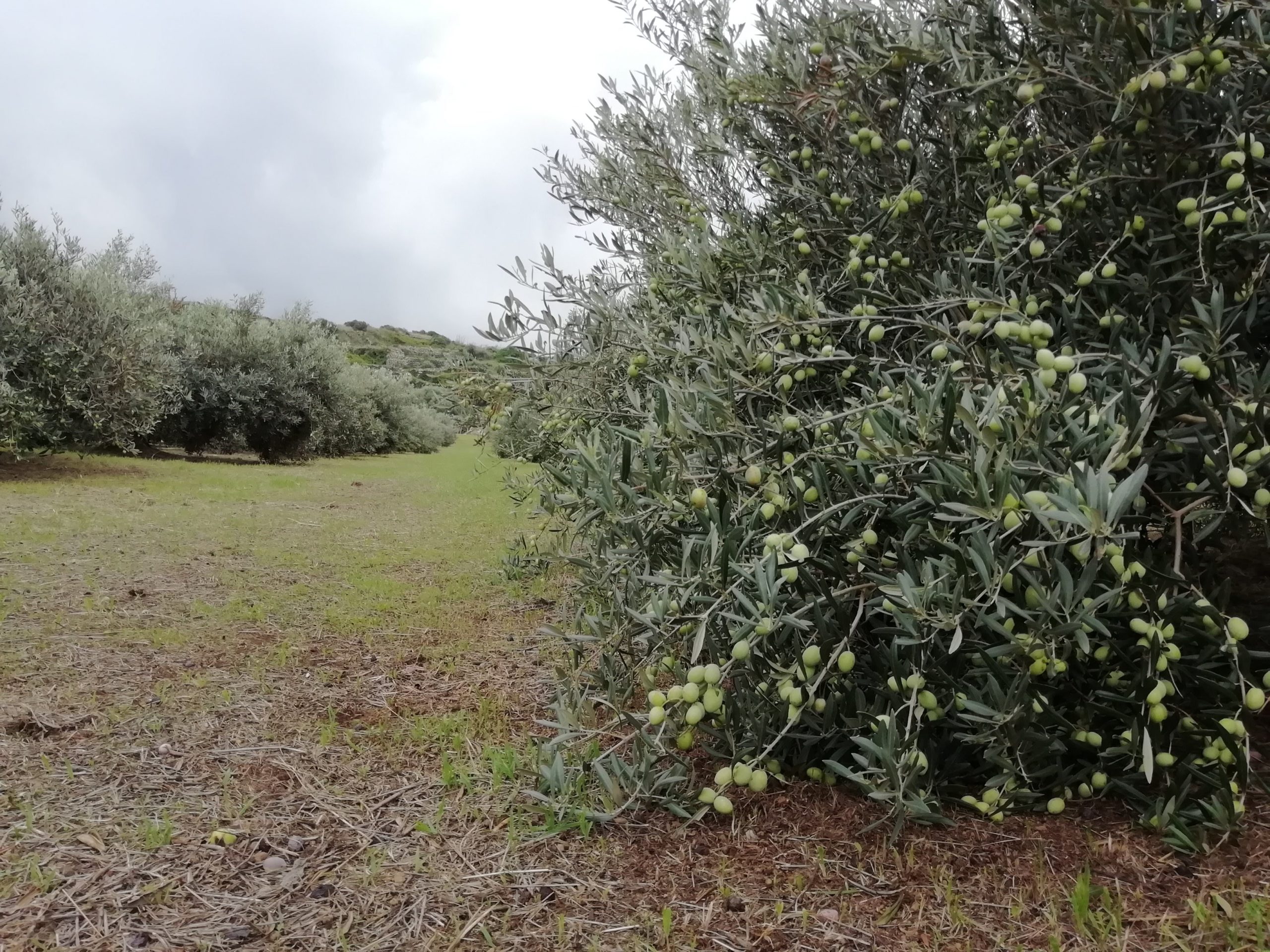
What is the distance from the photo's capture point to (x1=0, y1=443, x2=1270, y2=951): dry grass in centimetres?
207

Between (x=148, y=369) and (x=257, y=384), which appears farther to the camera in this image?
(x=257, y=384)

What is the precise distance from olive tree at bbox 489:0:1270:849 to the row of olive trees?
13365 millimetres

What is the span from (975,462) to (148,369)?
16601 millimetres

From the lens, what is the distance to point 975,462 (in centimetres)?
198

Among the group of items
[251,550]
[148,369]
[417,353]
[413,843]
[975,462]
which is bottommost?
[413,843]

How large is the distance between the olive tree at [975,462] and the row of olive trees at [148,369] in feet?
43.8

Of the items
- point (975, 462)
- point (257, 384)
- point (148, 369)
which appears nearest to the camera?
point (975, 462)

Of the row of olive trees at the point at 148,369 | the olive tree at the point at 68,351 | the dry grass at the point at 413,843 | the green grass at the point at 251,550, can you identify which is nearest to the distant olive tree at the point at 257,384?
the row of olive trees at the point at 148,369

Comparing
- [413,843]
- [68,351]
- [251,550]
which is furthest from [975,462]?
[68,351]

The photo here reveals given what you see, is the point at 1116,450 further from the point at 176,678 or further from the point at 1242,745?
the point at 176,678

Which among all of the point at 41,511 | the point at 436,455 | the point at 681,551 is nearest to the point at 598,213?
the point at 681,551

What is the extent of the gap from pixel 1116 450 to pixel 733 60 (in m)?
3.08

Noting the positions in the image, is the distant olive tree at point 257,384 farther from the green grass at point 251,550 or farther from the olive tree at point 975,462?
the olive tree at point 975,462

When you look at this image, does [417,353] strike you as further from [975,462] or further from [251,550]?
[975,462]
